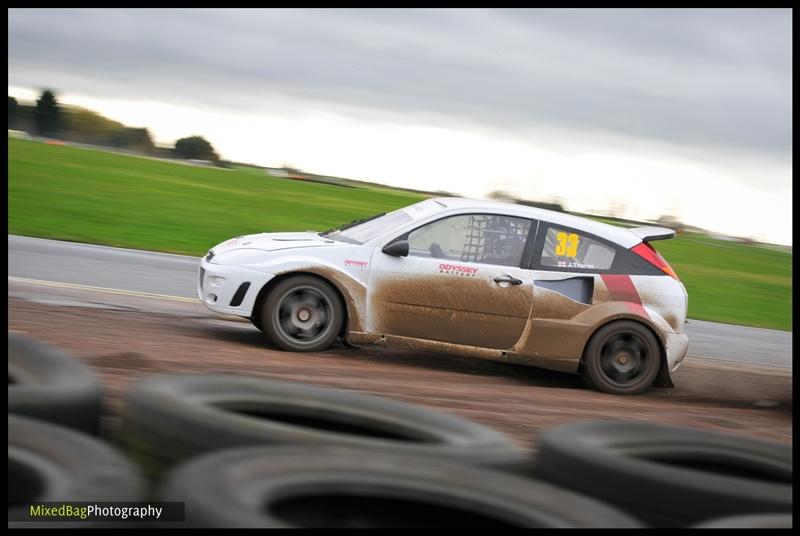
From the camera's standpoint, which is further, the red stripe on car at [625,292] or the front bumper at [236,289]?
the red stripe on car at [625,292]

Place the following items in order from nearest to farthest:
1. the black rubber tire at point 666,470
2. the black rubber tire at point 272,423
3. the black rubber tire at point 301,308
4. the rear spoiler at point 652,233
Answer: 1. the black rubber tire at point 666,470
2. the black rubber tire at point 272,423
3. the black rubber tire at point 301,308
4. the rear spoiler at point 652,233

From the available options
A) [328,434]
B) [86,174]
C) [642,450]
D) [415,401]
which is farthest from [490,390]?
[86,174]

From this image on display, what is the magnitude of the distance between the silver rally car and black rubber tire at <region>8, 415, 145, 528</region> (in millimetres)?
4499

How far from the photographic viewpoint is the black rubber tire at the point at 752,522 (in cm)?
360

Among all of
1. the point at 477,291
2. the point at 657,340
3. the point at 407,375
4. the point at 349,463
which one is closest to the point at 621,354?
the point at 657,340

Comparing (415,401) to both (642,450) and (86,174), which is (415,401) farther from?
(86,174)

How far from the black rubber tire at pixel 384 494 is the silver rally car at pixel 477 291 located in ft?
15.0

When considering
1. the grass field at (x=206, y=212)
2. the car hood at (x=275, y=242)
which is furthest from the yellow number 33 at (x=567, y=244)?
the grass field at (x=206, y=212)

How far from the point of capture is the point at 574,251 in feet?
28.6

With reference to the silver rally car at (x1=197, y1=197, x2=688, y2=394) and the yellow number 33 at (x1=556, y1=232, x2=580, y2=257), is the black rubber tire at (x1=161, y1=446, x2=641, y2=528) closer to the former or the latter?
the silver rally car at (x1=197, y1=197, x2=688, y2=394)

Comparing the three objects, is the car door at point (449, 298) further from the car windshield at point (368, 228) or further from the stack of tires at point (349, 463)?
the stack of tires at point (349, 463)

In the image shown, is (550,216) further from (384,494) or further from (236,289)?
(384,494)

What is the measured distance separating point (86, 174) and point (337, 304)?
25.9 metres

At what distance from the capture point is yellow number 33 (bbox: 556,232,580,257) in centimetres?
869
